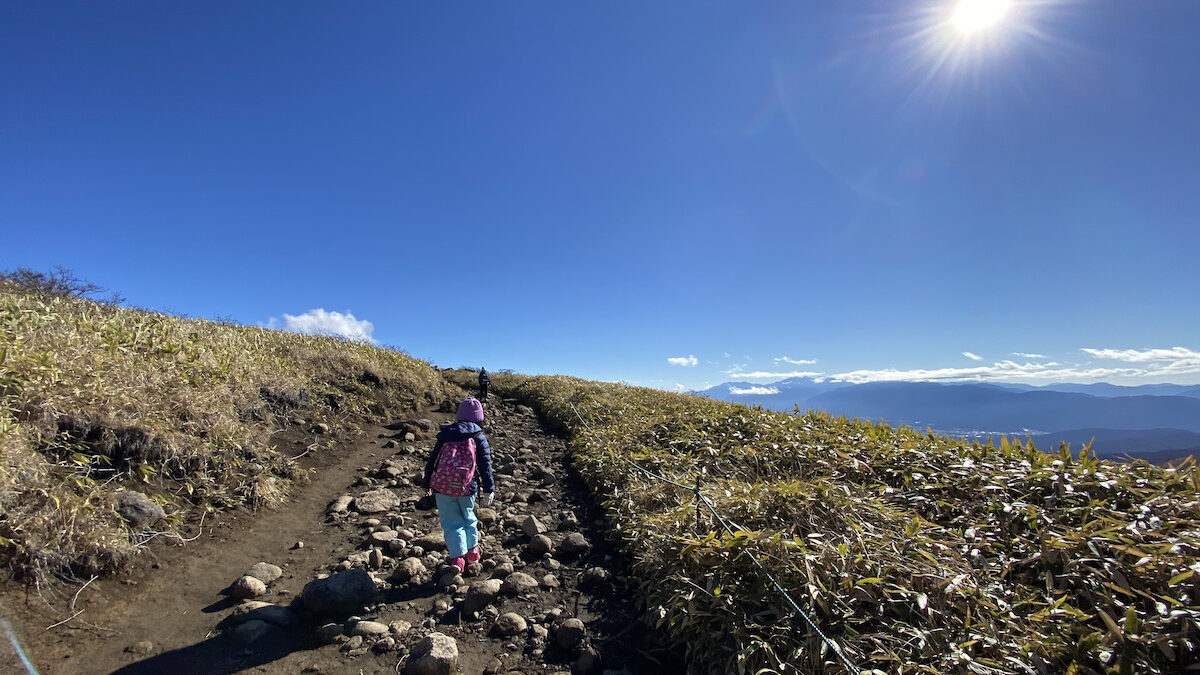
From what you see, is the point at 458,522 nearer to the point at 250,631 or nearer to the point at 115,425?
the point at 250,631

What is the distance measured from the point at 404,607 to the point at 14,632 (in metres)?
2.72

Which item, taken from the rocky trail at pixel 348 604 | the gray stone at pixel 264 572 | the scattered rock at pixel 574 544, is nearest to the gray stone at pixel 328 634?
the rocky trail at pixel 348 604

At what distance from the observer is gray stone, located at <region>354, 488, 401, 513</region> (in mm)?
6730

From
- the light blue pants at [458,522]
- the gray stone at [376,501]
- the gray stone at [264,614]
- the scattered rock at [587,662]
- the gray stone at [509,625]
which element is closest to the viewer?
the scattered rock at [587,662]

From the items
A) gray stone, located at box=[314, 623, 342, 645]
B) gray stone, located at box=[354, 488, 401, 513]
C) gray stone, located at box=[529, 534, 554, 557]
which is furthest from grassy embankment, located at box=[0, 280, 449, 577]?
gray stone, located at box=[529, 534, 554, 557]

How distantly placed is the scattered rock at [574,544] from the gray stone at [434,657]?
7.58 ft

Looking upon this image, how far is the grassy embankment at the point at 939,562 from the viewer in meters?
2.71

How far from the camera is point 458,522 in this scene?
530 centimetres

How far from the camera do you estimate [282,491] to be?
669cm

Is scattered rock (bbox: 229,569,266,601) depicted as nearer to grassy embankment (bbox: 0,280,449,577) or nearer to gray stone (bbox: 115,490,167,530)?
grassy embankment (bbox: 0,280,449,577)

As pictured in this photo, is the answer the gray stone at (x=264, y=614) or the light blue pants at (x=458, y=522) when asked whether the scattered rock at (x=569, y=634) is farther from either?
the gray stone at (x=264, y=614)

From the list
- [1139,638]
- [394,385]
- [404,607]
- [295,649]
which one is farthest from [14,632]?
[394,385]

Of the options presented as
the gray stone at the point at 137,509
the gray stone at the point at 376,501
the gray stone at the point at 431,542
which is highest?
the gray stone at the point at 137,509

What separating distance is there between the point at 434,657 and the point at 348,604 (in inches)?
55.6
